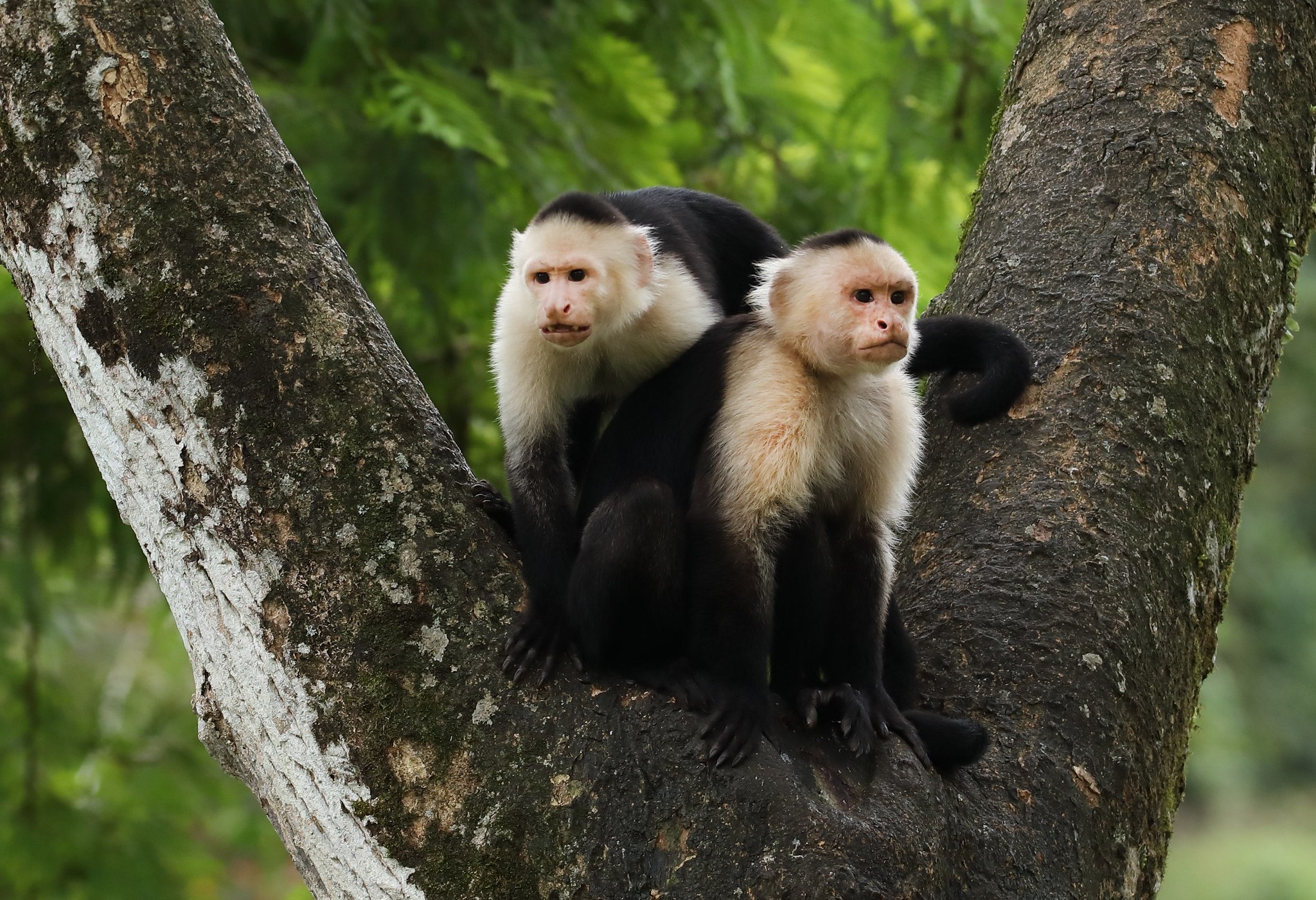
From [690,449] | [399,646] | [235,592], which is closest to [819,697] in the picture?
[690,449]

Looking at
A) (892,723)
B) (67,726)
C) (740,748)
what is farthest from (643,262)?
(67,726)

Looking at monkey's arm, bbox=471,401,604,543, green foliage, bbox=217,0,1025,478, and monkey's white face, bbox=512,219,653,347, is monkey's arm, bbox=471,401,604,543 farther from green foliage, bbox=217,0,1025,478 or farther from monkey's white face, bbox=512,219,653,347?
green foliage, bbox=217,0,1025,478

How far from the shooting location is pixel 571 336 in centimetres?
327

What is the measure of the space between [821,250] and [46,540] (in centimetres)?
407

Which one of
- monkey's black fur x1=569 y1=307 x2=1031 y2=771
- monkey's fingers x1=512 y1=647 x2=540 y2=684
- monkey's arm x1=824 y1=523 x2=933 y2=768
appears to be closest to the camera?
monkey's fingers x1=512 y1=647 x2=540 y2=684

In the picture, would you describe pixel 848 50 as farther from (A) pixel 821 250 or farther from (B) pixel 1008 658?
(B) pixel 1008 658

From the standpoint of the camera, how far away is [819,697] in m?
2.72

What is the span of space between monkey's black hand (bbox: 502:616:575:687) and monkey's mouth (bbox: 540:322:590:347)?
3.30ft

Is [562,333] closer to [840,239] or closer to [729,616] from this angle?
[840,239]

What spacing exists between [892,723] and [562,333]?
134 centimetres

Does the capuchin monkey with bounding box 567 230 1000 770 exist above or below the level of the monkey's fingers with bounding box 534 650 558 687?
above

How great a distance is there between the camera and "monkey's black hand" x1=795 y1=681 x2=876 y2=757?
99.7 inches

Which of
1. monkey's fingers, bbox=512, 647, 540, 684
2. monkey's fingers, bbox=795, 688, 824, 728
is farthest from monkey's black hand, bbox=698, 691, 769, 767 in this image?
monkey's fingers, bbox=512, 647, 540, 684

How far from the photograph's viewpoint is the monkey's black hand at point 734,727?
7.55 ft
